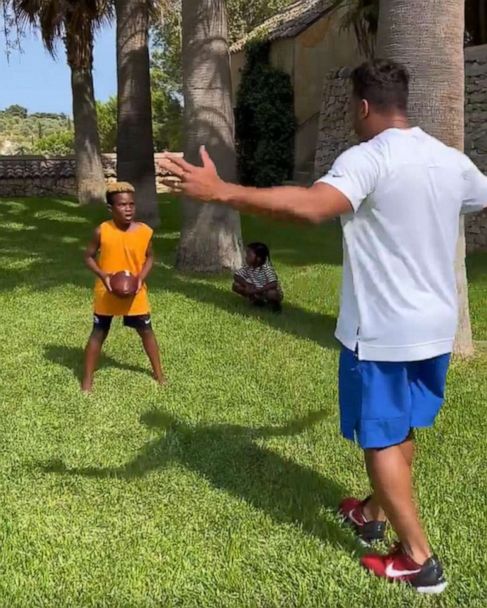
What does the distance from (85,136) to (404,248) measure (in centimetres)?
1974

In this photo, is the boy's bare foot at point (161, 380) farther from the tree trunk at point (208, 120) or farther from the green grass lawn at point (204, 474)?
the tree trunk at point (208, 120)

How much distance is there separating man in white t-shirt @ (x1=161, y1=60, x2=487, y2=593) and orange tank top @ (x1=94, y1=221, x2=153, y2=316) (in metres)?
2.94

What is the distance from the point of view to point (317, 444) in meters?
4.77

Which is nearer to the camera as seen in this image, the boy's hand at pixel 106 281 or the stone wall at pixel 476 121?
the boy's hand at pixel 106 281

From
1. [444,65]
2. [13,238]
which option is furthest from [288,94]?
[444,65]

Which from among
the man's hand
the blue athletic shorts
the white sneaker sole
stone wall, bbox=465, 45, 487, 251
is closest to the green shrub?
stone wall, bbox=465, 45, 487, 251

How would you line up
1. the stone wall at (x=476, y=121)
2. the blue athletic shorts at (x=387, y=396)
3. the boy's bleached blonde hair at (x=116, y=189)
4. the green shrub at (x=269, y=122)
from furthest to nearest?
the green shrub at (x=269, y=122) < the stone wall at (x=476, y=121) < the boy's bleached blonde hair at (x=116, y=189) < the blue athletic shorts at (x=387, y=396)

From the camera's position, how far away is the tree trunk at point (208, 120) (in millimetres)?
10578

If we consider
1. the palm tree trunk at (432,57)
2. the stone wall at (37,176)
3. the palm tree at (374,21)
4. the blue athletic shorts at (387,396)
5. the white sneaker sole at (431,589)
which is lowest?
the white sneaker sole at (431,589)

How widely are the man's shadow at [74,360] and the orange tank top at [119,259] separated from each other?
657 millimetres

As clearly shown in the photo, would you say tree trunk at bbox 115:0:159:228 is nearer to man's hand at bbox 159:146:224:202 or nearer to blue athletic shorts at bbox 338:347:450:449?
blue athletic shorts at bbox 338:347:450:449

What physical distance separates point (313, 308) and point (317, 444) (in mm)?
4412

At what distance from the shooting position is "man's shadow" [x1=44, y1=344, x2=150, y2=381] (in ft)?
21.2

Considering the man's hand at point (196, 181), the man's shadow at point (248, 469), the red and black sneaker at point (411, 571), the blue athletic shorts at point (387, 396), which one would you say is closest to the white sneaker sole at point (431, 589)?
the red and black sneaker at point (411, 571)
